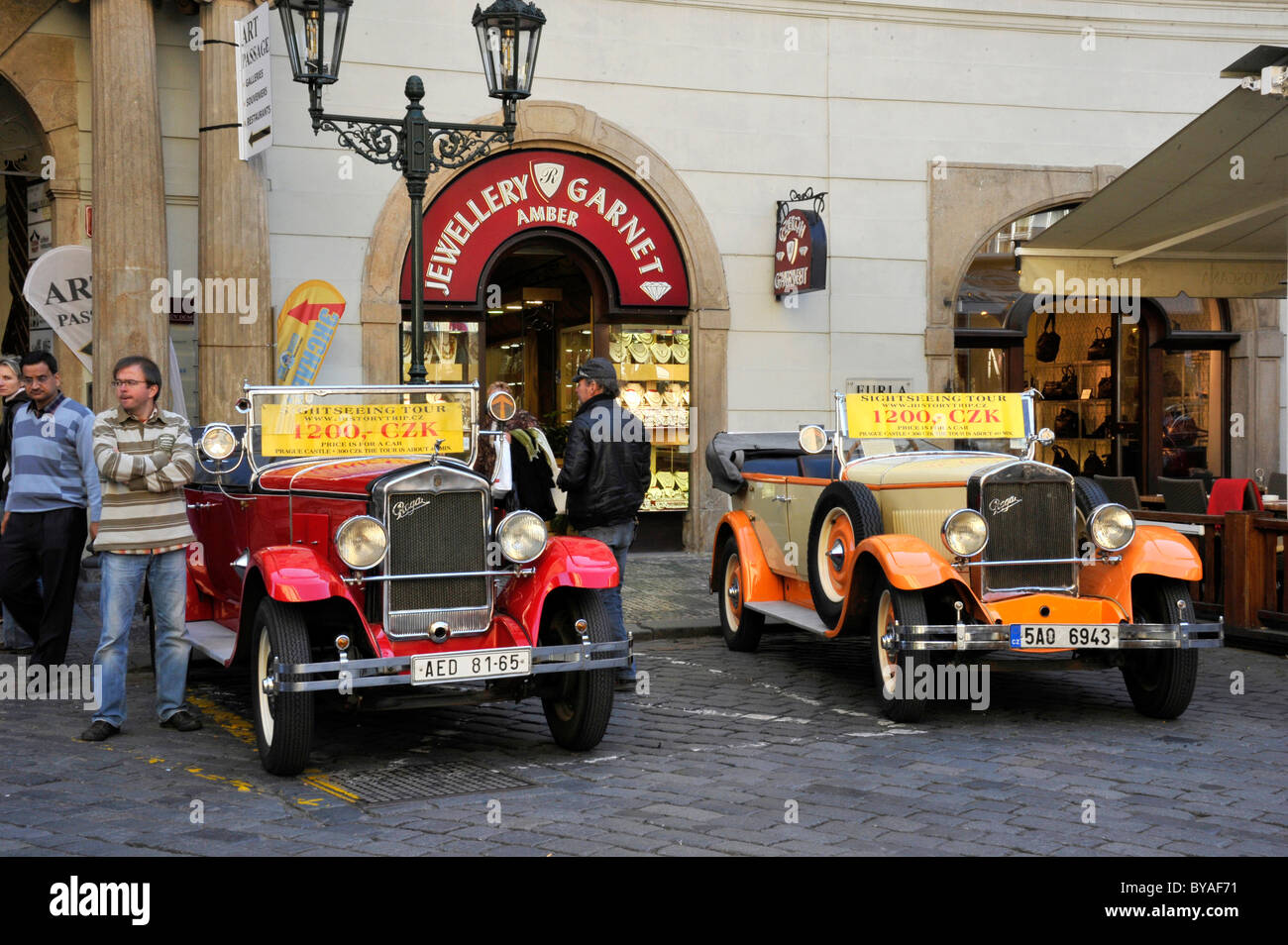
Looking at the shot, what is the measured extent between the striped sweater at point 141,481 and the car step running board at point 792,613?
3.31m

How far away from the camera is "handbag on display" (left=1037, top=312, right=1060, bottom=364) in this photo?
15.9 metres

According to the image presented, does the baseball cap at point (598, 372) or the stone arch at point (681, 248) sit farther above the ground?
the stone arch at point (681, 248)

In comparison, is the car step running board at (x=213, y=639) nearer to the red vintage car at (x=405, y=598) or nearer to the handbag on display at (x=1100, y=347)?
the red vintage car at (x=405, y=598)

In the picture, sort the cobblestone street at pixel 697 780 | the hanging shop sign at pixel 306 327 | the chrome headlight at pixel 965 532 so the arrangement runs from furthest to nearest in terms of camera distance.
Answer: the hanging shop sign at pixel 306 327 < the chrome headlight at pixel 965 532 < the cobblestone street at pixel 697 780

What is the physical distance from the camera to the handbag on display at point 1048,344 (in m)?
15.9

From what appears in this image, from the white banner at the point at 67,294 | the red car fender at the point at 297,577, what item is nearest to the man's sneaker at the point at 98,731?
the red car fender at the point at 297,577

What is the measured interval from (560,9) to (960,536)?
851 centimetres

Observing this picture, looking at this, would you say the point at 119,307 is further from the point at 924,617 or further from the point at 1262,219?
→ the point at 1262,219

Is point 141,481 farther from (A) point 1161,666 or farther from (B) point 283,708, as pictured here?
(A) point 1161,666

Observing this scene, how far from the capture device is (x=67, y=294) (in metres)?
11.4

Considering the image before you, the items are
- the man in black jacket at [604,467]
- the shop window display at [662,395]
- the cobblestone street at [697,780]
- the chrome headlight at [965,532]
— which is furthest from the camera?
the shop window display at [662,395]

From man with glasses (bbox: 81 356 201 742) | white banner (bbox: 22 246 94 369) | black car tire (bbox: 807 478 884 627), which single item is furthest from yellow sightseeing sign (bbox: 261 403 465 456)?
white banner (bbox: 22 246 94 369)

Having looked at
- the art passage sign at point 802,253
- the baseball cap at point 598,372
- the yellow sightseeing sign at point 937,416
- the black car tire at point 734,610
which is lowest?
the black car tire at point 734,610
